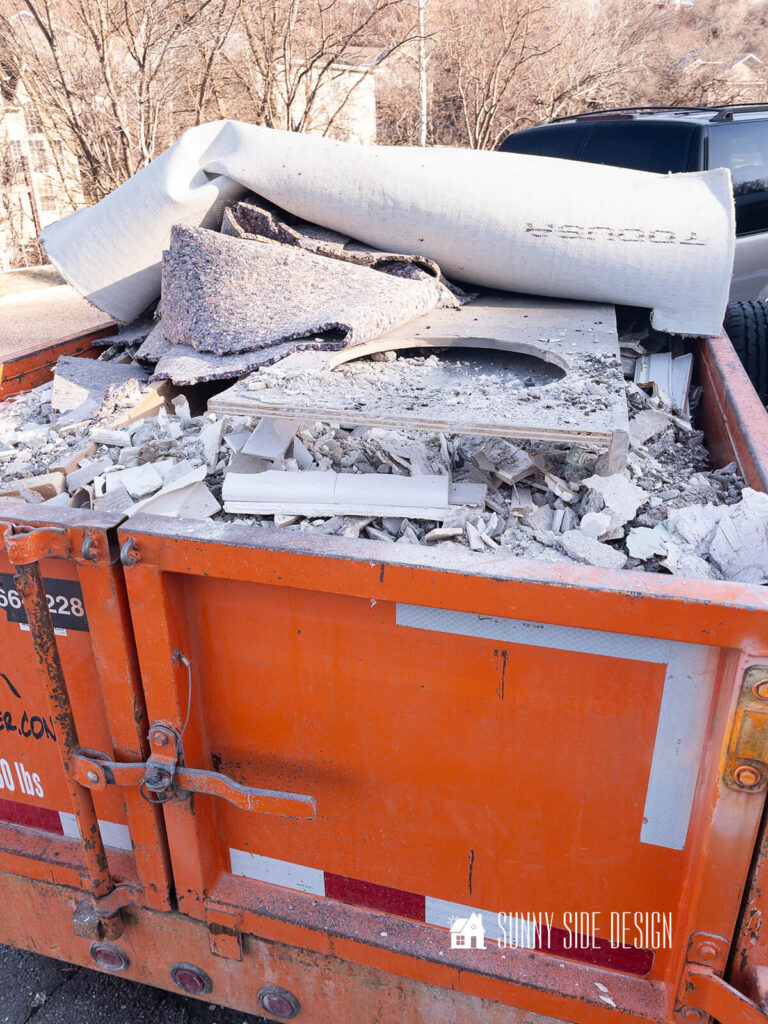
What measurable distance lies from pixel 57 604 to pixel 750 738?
1.37 m

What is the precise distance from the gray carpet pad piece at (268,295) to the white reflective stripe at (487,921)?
1629 millimetres

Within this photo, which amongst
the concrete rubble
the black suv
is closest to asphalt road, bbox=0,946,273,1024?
the concrete rubble

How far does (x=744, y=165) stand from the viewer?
17.7ft

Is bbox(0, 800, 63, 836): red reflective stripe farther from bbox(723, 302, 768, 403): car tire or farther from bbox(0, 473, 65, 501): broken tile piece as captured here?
bbox(723, 302, 768, 403): car tire

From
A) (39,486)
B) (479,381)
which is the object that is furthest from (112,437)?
(479,381)

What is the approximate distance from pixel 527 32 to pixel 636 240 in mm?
16564

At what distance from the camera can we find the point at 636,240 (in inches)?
112

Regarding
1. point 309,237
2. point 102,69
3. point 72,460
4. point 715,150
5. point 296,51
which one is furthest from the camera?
point 296,51

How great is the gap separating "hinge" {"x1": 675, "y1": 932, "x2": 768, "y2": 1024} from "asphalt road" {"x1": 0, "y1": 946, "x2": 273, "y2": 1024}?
4.59 ft

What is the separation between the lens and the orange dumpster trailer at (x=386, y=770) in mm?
1255

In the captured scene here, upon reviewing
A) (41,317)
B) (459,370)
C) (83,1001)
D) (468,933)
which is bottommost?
(83,1001)

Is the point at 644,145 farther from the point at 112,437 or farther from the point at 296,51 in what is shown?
the point at 296,51

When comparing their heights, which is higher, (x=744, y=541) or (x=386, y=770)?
(x=744, y=541)

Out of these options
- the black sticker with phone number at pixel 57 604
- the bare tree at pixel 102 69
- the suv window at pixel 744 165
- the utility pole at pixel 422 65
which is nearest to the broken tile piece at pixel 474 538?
the black sticker with phone number at pixel 57 604
